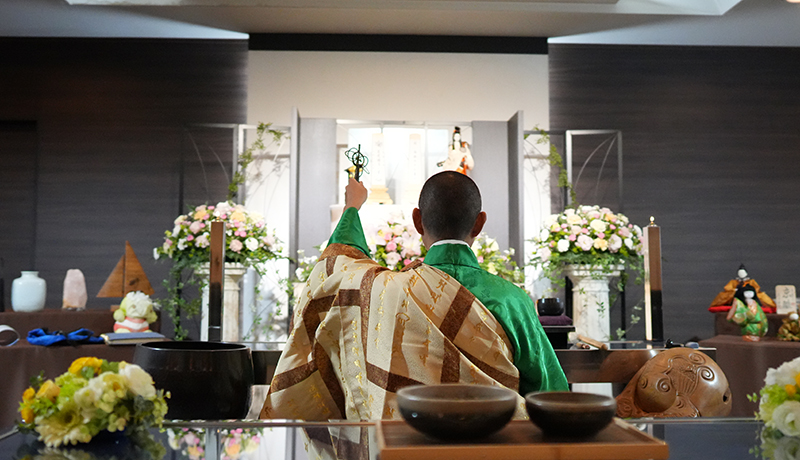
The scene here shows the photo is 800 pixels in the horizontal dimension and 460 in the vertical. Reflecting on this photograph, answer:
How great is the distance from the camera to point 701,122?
269 inches

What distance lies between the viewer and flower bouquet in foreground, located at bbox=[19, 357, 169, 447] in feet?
3.26

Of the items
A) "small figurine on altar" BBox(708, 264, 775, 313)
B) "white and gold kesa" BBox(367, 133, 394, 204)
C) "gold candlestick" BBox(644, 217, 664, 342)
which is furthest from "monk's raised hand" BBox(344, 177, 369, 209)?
"small figurine on altar" BBox(708, 264, 775, 313)

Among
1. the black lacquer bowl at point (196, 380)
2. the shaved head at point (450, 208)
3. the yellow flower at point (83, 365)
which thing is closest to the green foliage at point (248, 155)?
the shaved head at point (450, 208)

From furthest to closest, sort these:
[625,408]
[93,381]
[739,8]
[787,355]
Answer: [739,8], [787,355], [625,408], [93,381]

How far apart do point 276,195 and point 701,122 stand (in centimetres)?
430

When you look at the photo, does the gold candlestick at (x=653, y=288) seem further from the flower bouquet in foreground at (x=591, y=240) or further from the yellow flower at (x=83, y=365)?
the yellow flower at (x=83, y=365)

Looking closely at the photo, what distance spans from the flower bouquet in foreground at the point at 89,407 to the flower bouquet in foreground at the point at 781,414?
3.02 ft

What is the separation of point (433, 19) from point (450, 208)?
4861 mm

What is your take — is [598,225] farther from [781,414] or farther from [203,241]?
[781,414]

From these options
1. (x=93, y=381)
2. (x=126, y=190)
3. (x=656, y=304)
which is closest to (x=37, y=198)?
(x=126, y=190)

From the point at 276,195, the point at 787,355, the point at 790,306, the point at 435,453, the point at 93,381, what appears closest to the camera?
the point at 435,453

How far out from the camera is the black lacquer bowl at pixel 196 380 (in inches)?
62.1

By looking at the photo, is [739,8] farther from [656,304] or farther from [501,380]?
[501,380]

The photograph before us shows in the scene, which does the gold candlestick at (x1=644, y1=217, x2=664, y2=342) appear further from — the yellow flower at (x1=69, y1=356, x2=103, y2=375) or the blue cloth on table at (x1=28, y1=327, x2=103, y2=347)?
the blue cloth on table at (x1=28, y1=327, x2=103, y2=347)
